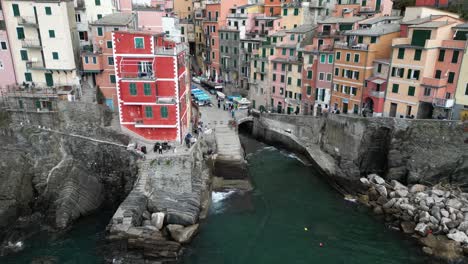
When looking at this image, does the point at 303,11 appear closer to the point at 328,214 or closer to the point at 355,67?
the point at 355,67

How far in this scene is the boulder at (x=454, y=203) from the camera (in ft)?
130

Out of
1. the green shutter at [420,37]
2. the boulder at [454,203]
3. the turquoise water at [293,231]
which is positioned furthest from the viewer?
the green shutter at [420,37]

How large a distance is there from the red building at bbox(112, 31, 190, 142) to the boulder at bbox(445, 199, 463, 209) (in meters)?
32.9

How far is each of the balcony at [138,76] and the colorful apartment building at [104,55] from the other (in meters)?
8.48

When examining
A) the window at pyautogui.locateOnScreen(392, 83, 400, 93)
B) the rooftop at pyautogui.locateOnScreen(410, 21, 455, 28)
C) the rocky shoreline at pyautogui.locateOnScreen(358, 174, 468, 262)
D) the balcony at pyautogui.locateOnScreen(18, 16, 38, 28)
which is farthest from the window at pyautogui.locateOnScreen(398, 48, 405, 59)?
the balcony at pyautogui.locateOnScreen(18, 16, 38, 28)

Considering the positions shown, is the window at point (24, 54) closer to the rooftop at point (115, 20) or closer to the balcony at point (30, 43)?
the balcony at point (30, 43)

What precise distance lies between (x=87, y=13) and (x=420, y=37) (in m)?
47.3

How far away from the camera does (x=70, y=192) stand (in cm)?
4144

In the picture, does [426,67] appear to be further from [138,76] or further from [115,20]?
[115,20]

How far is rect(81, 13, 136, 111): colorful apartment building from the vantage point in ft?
163

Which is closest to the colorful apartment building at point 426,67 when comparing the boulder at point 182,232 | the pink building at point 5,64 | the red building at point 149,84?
the red building at point 149,84

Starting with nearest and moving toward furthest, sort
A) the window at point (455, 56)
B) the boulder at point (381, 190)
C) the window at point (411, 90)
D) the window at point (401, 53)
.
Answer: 1. the boulder at point (381, 190)
2. the window at point (455, 56)
3. the window at point (411, 90)
4. the window at point (401, 53)

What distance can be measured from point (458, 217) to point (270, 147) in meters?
29.5

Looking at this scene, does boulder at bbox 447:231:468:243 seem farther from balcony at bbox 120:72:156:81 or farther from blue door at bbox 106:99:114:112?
blue door at bbox 106:99:114:112
